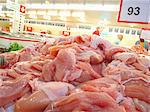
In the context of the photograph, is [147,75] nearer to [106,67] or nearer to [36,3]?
[106,67]

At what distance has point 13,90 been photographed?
6.34 feet

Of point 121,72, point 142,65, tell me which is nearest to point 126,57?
point 142,65

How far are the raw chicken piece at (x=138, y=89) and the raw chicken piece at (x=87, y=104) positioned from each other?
0.34 metres

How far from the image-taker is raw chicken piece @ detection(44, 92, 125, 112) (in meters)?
1.56

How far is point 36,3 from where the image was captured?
1677cm

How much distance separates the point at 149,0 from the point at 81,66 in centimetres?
172

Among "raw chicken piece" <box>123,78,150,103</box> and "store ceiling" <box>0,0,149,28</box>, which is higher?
"store ceiling" <box>0,0,149,28</box>

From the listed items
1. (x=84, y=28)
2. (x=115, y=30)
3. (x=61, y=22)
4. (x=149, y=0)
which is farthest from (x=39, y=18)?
(x=149, y=0)

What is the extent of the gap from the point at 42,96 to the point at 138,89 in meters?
0.76

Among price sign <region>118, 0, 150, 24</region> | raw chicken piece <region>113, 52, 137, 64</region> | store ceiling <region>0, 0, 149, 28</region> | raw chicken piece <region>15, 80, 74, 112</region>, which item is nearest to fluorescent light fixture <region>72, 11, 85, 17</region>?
store ceiling <region>0, 0, 149, 28</region>

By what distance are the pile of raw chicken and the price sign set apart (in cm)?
103

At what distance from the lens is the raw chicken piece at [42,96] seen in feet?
5.61

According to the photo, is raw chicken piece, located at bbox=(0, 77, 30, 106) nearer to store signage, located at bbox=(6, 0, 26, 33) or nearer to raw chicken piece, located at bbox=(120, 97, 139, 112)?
raw chicken piece, located at bbox=(120, 97, 139, 112)

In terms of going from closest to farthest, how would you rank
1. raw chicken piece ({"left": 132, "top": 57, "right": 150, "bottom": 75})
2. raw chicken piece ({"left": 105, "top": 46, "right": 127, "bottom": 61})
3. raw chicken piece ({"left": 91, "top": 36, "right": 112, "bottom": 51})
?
raw chicken piece ({"left": 132, "top": 57, "right": 150, "bottom": 75}) < raw chicken piece ({"left": 105, "top": 46, "right": 127, "bottom": 61}) < raw chicken piece ({"left": 91, "top": 36, "right": 112, "bottom": 51})
